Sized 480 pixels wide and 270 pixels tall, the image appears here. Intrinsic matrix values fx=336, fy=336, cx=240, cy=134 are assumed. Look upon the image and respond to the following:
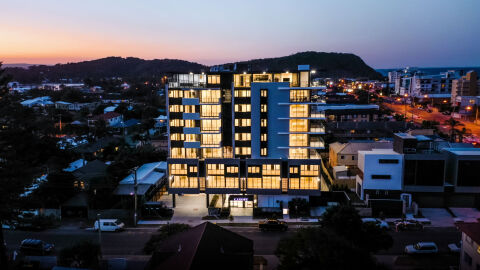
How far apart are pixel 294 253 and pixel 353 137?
5736cm

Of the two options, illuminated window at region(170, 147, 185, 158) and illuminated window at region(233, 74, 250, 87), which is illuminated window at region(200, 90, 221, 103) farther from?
illuminated window at region(170, 147, 185, 158)

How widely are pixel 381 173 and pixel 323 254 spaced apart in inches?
1016

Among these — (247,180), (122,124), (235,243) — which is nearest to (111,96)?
(122,124)

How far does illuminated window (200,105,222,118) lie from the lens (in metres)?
43.1

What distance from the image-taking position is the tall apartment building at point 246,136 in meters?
41.4

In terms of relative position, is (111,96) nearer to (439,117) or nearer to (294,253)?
(439,117)

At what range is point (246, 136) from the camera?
42.4 metres

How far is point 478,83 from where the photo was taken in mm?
134125

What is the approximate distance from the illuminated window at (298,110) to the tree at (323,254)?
2298cm

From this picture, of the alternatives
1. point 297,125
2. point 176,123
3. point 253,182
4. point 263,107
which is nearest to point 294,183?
point 253,182

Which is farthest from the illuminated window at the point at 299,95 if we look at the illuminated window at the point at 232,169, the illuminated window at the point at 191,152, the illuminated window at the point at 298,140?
the illuminated window at the point at 191,152

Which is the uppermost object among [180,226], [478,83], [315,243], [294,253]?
[478,83]

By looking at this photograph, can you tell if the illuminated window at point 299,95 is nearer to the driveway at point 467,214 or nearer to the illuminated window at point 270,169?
the illuminated window at point 270,169

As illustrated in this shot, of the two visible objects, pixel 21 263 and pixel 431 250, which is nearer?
pixel 21 263
